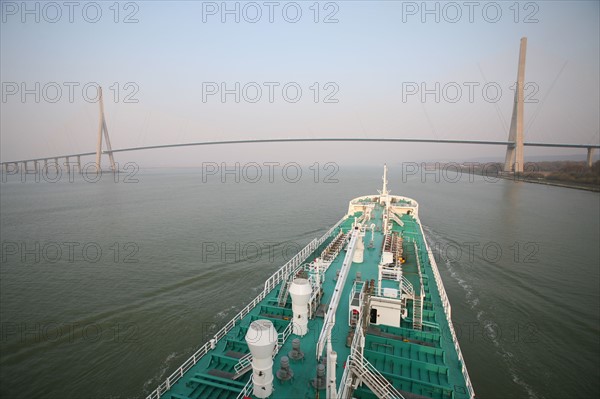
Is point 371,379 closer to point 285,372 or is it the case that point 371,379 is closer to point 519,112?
point 285,372

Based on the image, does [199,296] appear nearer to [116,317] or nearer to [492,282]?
[116,317]

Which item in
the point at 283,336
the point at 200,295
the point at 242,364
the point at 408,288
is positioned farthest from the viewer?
the point at 200,295

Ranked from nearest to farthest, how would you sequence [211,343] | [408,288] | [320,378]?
[320,378] → [211,343] → [408,288]

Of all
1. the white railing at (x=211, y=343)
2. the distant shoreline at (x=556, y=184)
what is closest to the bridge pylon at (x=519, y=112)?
the distant shoreline at (x=556, y=184)

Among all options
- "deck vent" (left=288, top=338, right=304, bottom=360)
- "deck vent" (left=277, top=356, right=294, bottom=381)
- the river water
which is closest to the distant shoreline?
the river water

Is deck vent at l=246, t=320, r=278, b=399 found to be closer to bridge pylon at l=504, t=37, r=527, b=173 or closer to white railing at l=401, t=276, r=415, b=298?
white railing at l=401, t=276, r=415, b=298

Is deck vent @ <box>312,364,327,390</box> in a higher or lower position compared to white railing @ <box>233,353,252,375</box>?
higher

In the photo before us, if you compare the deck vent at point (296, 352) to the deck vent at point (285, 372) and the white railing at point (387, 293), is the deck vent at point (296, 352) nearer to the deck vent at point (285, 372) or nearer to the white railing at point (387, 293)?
the deck vent at point (285, 372)

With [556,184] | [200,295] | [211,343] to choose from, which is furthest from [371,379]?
[556,184]
